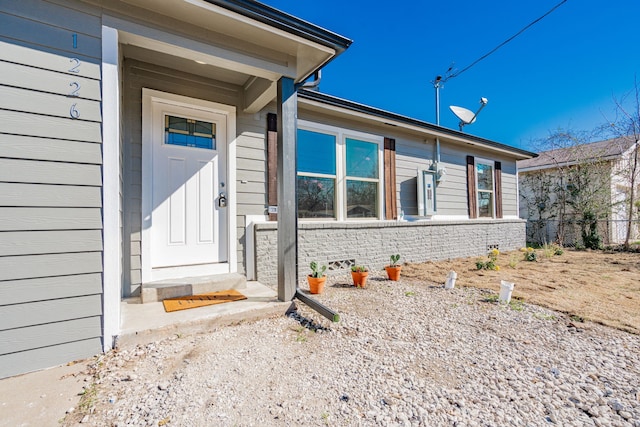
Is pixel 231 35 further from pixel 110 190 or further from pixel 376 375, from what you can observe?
pixel 376 375

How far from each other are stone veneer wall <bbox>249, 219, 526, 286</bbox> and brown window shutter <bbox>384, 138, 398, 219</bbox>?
237mm

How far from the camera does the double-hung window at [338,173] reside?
14.2 ft

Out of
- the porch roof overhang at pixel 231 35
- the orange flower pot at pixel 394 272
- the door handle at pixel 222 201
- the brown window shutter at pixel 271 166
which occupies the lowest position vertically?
the orange flower pot at pixel 394 272

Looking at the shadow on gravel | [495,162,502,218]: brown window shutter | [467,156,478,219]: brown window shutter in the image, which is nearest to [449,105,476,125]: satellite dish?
[467,156,478,219]: brown window shutter

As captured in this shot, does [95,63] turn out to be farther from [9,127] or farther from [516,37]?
[516,37]

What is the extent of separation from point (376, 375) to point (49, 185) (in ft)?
7.98

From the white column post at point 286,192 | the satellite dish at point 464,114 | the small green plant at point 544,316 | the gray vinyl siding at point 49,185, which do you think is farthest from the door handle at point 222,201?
the satellite dish at point 464,114

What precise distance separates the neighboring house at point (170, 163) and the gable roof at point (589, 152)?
20.6 feet

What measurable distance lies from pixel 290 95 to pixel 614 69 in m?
9.21

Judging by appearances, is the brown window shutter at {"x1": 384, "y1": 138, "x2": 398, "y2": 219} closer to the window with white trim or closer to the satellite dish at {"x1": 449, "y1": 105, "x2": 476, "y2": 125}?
the satellite dish at {"x1": 449, "y1": 105, "x2": 476, "y2": 125}

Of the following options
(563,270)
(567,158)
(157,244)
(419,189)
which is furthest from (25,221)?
(567,158)

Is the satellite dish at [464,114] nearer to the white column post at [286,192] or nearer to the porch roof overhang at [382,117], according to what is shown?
the porch roof overhang at [382,117]

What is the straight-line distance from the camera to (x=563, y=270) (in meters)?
4.97

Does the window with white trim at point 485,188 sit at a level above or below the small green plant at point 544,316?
above
